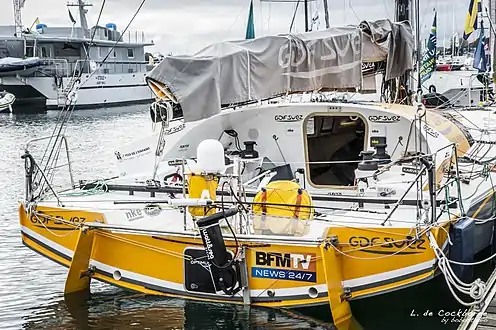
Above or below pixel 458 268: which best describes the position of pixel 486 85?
above

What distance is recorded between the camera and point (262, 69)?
896 centimetres

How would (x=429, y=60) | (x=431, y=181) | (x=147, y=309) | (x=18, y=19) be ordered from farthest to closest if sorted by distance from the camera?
1. (x=18, y=19)
2. (x=429, y=60)
3. (x=147, y=309)
4. (x=431, y=181)

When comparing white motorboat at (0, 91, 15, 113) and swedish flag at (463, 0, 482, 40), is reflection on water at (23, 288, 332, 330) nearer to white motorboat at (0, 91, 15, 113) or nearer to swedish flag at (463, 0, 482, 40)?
swedish flag at (463, 0, 482, 40)

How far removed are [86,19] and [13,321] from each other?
58.1 metres

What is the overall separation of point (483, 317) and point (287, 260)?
78.4 inches

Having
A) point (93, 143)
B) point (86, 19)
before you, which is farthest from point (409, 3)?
point (86, 19)

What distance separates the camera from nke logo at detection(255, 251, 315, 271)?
7.24m

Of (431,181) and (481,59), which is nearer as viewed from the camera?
(431,181)

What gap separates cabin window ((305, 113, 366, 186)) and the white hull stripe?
131 inches

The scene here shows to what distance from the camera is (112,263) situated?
809 cm

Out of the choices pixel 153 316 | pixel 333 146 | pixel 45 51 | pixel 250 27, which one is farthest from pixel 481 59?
pixel 45 51

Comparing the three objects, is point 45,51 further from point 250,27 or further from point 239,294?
point 239,294

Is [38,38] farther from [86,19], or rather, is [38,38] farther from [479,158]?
[479,158]

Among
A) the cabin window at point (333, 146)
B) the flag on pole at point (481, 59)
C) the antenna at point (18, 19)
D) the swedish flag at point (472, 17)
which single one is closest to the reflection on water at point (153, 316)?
the cabin window at point (333, 146)
